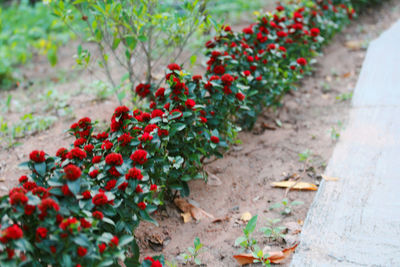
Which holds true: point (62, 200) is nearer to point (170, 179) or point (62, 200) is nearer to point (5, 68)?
point (170, 179)

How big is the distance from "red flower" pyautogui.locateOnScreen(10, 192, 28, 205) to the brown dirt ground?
925 millimetres

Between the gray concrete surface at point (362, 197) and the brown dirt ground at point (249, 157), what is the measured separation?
11cm

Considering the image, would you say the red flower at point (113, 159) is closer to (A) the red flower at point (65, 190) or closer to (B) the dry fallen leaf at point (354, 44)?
(A) the red flower at point (65, 190)

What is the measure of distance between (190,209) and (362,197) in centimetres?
108

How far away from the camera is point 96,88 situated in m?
4.18

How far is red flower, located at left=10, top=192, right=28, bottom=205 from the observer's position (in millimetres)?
1521

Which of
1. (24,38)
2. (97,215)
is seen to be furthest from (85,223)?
(24,38)

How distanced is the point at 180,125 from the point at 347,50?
3683mm

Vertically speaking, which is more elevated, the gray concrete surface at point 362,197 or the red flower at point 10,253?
the red flower at point 10,253

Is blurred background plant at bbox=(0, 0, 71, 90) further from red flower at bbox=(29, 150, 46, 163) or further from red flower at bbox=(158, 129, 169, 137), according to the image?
red flower at bbox=(29, 150, 46, 163)

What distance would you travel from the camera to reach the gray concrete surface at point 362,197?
2090mm

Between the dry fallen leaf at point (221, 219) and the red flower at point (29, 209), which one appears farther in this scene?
the dry fallen leaf at point (221, 219)

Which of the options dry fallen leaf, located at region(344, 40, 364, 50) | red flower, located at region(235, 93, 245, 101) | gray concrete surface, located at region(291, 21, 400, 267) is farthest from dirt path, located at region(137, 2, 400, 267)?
red flower, located at region(235, 93, 245, 101)

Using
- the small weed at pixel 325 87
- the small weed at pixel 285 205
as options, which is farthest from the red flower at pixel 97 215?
the small weed at pixel 325 87
